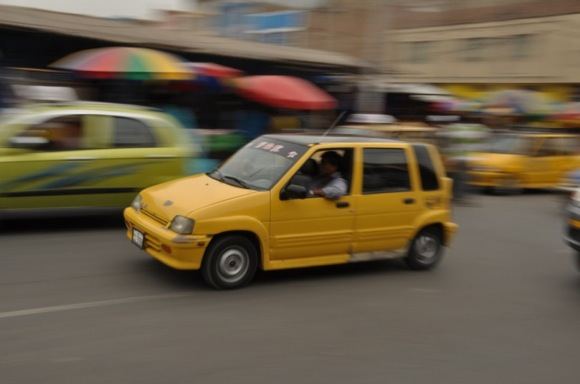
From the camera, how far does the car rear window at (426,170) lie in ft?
25.0

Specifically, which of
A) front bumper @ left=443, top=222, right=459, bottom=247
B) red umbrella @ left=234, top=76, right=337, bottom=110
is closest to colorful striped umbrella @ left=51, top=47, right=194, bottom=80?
red umbrella @ left=234, top=76, right=337, bottom=110

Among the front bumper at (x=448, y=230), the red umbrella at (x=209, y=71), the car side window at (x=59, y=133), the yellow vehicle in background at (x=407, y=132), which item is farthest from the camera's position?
the red umbrella at (x=209, y=71)

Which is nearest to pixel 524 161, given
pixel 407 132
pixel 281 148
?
pixel 407 132

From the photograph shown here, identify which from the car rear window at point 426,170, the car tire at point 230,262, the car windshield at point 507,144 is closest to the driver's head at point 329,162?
the car rear window at point 426,170

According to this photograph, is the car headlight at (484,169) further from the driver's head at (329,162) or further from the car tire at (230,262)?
the car tire at (230,262)

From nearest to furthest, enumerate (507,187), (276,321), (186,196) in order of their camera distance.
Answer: (276,321) < (186,196) < (507,187)

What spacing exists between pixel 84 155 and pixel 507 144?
11.0 metres

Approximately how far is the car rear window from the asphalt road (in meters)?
1.02

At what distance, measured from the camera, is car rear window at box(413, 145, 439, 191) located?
7.61 meters

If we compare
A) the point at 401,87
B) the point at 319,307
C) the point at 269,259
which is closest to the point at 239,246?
the point at 269,259

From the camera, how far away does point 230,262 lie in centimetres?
632

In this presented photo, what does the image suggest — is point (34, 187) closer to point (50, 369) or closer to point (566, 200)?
point (50, 369)

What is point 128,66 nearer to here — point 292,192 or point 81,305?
point 292,192

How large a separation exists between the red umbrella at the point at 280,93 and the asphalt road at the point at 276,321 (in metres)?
7.02
